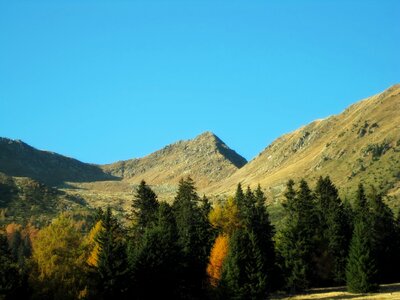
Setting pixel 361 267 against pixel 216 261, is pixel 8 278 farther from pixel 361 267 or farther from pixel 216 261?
pixel 361 267

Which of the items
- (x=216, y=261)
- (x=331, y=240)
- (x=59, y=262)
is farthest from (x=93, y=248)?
(x=331, y=240)

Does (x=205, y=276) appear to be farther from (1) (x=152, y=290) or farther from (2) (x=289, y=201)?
(2) (x=289, y=201)

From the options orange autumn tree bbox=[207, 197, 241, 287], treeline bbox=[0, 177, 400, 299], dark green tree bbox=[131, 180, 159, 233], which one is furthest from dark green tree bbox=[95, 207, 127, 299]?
orange autumn tree bbox=[207, 197, 241, 287]

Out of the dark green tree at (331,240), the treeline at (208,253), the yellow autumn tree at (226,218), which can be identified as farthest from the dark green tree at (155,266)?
the dark green tree at (331,240)

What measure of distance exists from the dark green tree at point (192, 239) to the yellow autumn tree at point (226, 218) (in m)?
1.61

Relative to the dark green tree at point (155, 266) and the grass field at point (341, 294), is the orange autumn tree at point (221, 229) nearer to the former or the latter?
the dark green tree at point (155, 266)

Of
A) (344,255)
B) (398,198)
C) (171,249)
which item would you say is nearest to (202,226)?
(171,249)

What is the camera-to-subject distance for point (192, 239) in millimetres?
78375

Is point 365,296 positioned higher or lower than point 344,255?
lower

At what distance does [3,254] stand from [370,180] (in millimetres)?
158304

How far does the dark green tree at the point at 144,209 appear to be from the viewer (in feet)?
261

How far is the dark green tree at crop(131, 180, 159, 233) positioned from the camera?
79681 millimetres

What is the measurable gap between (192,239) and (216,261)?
4988 millimetres

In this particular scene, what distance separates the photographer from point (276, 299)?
73.2 meters
